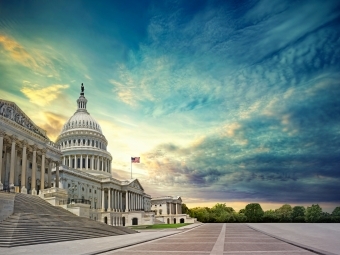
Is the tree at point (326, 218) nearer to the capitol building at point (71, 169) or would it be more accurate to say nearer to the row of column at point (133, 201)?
the capitol building at point (71, 169)

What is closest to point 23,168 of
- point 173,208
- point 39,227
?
point 39,227

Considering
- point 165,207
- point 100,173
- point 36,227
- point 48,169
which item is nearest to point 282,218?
point 165,207

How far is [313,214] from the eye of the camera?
115500mm

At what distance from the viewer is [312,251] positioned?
2334 cm

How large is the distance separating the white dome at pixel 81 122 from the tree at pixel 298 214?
80.7 m

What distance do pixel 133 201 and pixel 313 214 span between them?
208 ft

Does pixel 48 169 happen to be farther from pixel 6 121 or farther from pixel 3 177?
pixel 6 121

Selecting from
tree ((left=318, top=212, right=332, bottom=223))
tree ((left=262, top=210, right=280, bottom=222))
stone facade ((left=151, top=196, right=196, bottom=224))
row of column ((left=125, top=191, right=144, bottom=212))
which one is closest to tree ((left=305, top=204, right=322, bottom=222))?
tree ((left=318, top=212, right=332, bottom=223))

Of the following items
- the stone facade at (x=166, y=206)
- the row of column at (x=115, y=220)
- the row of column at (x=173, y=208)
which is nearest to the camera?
the row of column at (x=115, y=220)

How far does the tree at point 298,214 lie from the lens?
401ft

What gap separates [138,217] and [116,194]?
1477 cm

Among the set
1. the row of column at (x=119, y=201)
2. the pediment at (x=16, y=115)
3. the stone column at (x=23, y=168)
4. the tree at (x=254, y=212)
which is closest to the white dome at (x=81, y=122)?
the row of column at (x=119, y=201)

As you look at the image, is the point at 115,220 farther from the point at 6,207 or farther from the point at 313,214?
the point at 6,207

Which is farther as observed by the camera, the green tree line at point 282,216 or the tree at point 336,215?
the green tree line at point 282,216
